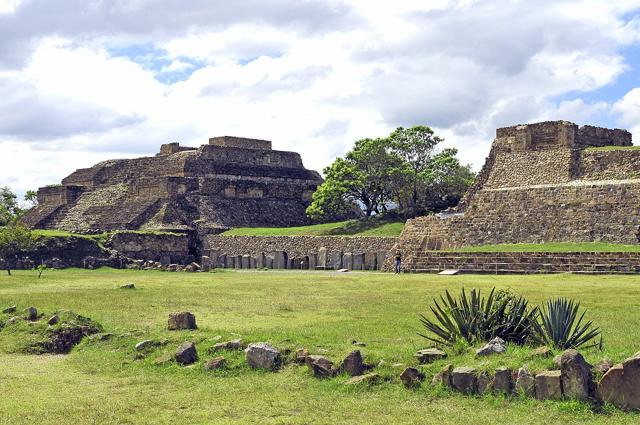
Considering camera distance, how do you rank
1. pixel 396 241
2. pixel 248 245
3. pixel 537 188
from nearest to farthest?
pixel 537 188, pixel 396 241, pixel 248 245

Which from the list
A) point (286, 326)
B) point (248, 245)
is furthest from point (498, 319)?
point (248, 245)

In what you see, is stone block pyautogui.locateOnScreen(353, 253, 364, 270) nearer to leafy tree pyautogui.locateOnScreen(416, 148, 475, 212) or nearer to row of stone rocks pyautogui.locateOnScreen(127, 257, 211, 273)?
row of stone rocks pyautogui.locateOnScreen(127, 257, 211, 273)

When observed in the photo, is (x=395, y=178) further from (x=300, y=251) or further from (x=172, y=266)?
(x=172, y=266)

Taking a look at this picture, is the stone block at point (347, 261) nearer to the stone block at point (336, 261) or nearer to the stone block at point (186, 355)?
the stone block at point (336, 261)

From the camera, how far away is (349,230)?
43000mm

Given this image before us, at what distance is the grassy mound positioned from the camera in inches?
1635

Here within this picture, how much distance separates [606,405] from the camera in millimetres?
9172

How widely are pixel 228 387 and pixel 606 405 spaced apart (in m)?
4.53

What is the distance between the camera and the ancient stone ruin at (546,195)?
102ft

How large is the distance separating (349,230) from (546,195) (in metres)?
12.2

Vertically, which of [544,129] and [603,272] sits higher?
[544,129]

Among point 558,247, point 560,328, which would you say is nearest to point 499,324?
point 560,328

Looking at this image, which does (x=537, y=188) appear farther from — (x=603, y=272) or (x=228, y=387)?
(x=228, y=387)

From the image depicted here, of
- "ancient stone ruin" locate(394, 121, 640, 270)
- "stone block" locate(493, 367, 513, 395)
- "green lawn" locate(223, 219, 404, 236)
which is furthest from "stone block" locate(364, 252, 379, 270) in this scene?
"stone block" locate(493, 367, 513, 395)
